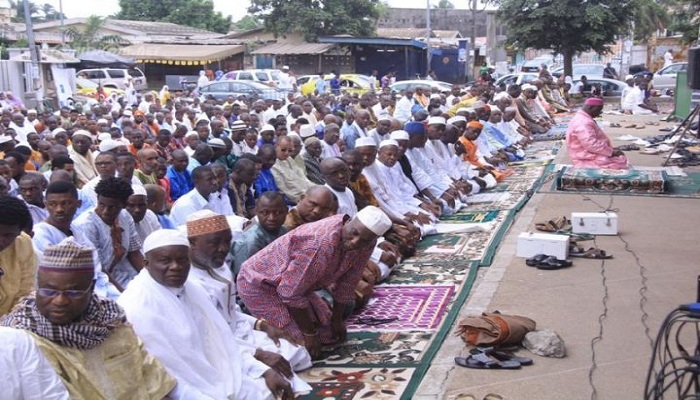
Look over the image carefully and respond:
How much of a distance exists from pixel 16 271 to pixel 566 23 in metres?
24.3

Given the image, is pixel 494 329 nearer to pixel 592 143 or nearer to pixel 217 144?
pixel 217 144

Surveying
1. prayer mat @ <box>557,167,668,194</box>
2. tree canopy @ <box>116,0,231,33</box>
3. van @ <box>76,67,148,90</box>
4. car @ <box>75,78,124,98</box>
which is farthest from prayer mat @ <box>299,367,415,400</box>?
tree canopy @ <box>116,0,231,33</box>

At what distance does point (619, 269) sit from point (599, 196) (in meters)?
3.45

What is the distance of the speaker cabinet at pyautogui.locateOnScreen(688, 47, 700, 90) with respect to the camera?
10.0m

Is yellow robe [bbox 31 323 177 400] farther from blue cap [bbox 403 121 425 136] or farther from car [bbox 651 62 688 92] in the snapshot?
car [bbox 651 62 688 92]

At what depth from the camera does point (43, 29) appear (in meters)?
41.1

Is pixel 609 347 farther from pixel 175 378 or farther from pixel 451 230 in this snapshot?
pixel 451 230

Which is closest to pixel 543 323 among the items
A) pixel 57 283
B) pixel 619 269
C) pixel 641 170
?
pixel 619 269

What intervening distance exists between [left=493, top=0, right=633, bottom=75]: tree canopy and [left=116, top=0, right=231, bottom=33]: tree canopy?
27.7 metres

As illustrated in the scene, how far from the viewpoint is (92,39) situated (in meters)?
35.6

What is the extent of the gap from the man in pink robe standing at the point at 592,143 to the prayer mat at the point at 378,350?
6.52m

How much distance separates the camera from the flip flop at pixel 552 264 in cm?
695

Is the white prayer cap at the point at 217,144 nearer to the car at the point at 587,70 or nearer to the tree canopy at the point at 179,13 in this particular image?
the car at the point at 587,70

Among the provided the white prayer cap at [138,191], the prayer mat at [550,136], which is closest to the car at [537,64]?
the prayer mat at [550,136]
